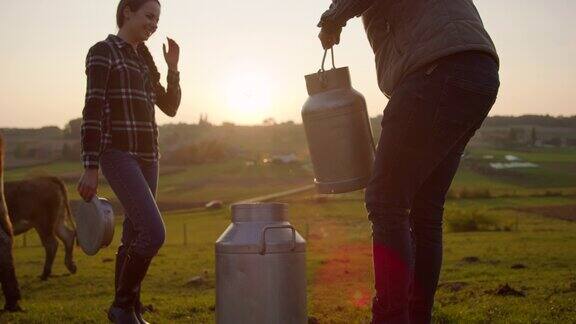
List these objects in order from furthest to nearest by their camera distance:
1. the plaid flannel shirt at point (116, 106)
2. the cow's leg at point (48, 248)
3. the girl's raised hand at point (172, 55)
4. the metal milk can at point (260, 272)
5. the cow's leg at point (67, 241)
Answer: the cow's leg at point (67, 241) → the cow's leg at point (48, 248) → the girl's raised hand at point (172, 55) → the plaid flannel shirt at point (116, 106) → the metal milk can at point (260, 272)

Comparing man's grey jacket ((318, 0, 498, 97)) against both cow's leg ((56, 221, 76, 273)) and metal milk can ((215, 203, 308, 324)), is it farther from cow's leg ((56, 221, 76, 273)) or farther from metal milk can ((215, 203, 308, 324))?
cow's leg ((56, 221, 76, 273))

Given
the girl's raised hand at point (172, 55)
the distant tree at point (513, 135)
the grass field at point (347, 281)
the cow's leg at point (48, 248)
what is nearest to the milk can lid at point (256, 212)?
the girl's raised hand at point (172, 55)

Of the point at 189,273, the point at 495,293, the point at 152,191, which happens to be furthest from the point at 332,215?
the point at 152,191

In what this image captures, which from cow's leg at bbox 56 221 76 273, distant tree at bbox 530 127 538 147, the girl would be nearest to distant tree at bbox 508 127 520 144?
distant tree at bbox 530 127 538 147

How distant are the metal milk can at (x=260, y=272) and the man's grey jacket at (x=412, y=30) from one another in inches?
38.4

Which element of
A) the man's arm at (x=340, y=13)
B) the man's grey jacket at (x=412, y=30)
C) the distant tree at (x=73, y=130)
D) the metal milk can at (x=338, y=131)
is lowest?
Result: the metal milk can at (x=338, y=131)

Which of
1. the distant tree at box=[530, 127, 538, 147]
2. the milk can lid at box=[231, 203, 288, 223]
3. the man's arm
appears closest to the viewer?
the man's arm

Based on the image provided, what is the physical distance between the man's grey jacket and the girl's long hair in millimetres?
1545

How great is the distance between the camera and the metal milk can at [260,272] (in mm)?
3695

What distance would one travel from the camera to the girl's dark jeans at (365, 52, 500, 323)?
317 centimetres

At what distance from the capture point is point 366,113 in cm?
388

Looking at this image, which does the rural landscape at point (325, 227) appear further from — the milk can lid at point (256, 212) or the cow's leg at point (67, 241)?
the milk can lid at point (256, 212)

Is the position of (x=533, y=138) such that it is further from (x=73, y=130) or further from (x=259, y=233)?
(x=259, y=233)

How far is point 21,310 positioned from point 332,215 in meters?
37.0
